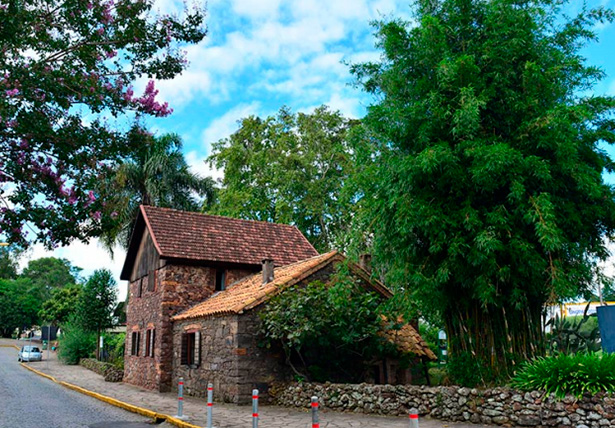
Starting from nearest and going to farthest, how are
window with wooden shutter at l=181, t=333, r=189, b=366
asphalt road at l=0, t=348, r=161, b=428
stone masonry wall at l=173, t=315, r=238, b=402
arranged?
1. asphalt road at l=0, t=348, r=161, b=428
2. stone masonry wall at l=173, t=315, r=238, b=402
3. window with wooden shutter at l=181, t=333, r=189, b=366

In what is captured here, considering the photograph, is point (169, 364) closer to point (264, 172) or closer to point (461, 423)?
point (461, 423)

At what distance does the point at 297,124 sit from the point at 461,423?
28.3 m

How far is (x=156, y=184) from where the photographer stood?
33.7m

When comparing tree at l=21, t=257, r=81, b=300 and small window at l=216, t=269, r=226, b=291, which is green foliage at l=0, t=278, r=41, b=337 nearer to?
tree at l=21, t=257, r=81, b=300

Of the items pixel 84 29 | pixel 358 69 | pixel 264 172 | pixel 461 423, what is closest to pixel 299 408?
pixel 461 423

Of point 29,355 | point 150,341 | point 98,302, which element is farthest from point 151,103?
point 29,355

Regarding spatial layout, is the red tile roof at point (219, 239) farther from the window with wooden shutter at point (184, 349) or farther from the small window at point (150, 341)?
the small window at point (150, 341)

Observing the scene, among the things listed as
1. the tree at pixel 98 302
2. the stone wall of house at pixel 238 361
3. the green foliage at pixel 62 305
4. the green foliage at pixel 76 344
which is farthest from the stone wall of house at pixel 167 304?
the green foliage at pixel 62 305

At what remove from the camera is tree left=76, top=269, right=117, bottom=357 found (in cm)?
3582

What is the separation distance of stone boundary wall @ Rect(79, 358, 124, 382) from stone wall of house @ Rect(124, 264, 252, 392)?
10.6 ft

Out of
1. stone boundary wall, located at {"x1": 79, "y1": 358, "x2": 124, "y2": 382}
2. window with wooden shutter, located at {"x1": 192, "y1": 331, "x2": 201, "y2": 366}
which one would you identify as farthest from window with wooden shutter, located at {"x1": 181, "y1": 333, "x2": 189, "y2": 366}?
stone boundary wall, located at {"x1": 79, "y1": 358, "x2": 124, "y2": 382}

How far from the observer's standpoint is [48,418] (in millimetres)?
13062

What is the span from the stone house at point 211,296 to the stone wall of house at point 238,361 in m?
0.03

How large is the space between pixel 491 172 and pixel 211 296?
13562mm
